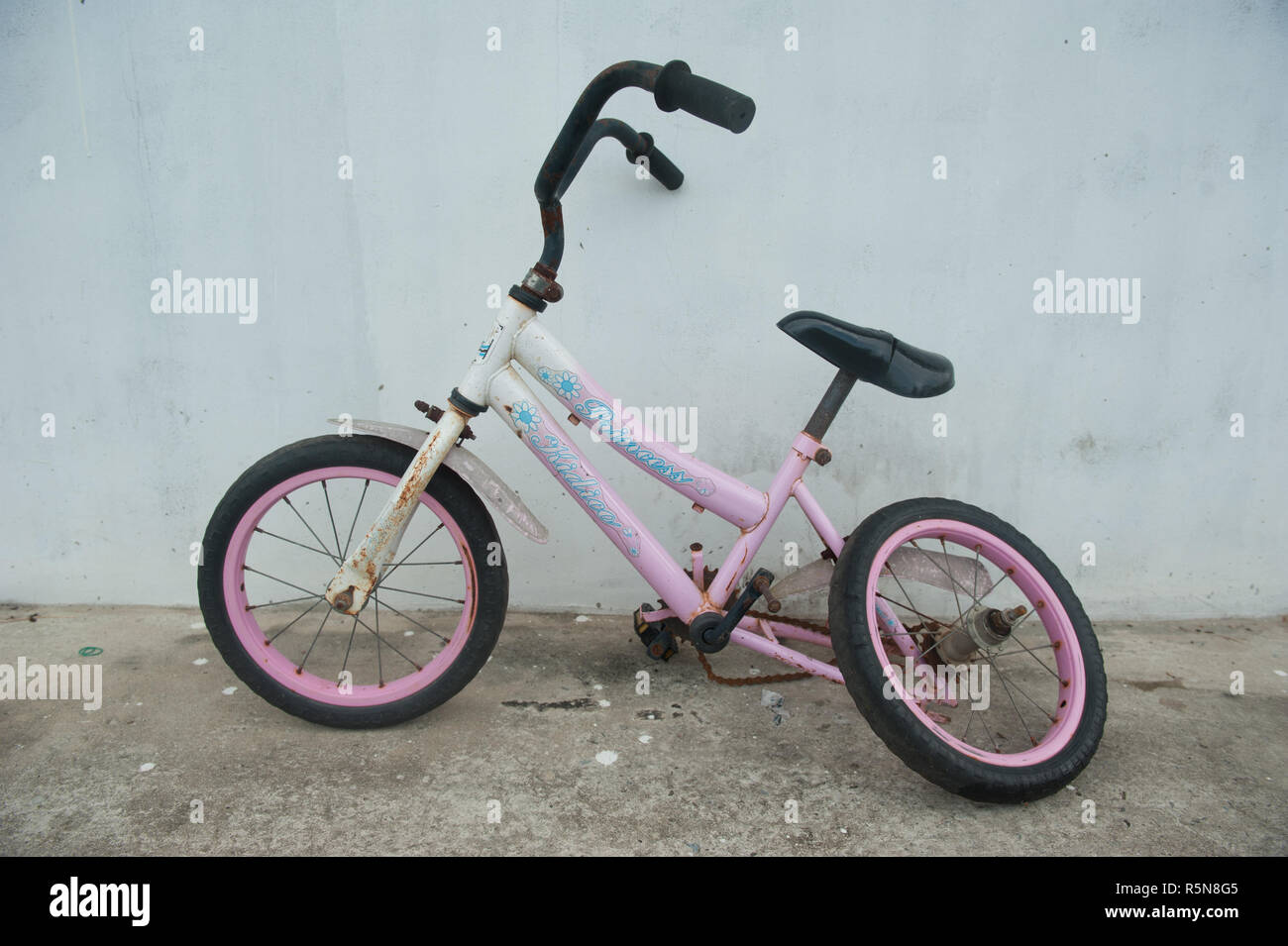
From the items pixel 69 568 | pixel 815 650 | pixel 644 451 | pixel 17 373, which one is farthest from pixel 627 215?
pixel 69 568

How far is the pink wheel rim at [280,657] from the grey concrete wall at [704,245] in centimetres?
75

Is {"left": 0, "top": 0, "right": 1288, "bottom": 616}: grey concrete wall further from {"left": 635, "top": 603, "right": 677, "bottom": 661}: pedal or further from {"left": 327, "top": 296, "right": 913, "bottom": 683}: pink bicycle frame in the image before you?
{"left": 327, "top": 296, "right": 913, "bottom": 683}: pink bicycle frame

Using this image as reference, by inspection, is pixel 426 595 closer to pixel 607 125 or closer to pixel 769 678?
pixel 769 678

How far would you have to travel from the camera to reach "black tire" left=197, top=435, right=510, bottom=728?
2057mm

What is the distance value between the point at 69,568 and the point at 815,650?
119 inches

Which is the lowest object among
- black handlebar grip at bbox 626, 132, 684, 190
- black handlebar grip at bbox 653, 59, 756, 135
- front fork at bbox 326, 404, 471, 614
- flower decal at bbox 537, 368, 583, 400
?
front fork at bbox 326, 404, 471, 614

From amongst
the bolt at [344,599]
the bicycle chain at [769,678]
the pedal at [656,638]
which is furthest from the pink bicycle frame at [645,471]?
the bolt at [344,599]

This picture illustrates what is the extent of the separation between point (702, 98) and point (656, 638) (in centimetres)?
156

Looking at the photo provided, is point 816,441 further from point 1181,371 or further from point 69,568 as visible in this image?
point 69,568

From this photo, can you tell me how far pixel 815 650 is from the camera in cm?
267

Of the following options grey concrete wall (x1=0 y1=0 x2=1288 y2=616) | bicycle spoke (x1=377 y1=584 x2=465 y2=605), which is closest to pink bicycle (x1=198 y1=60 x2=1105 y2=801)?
bicycle spoke (x1=377 y1=584 x2=465 y2=605)

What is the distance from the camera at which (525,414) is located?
205 centimetres

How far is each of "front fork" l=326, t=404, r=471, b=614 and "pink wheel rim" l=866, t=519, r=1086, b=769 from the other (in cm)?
123

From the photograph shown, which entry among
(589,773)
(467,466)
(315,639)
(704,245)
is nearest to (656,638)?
(589,773)
